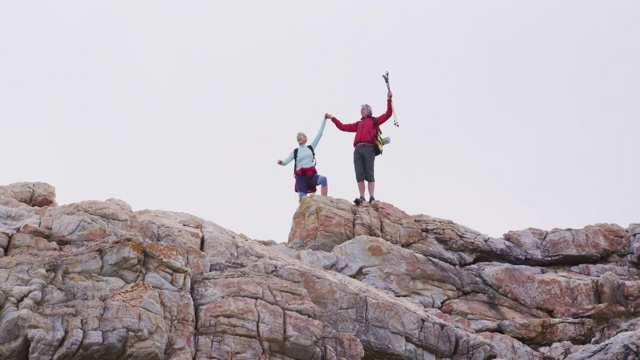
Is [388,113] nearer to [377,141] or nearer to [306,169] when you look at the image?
[377,141]

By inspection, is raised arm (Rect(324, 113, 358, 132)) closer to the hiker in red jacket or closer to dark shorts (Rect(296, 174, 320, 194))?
the hiker in red jacket

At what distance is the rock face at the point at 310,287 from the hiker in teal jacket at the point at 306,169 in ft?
7.58

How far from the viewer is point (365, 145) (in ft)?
120

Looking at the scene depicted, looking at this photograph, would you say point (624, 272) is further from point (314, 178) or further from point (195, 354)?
point (195, 354)

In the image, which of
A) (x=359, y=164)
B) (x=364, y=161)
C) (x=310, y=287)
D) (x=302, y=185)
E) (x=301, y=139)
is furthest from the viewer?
(x=301, y=139)

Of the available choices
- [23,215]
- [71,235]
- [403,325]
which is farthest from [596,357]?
[23,215]

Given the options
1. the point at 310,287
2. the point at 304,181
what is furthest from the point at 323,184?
the point at 310,287

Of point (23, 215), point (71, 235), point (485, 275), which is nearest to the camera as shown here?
point (71, 235)

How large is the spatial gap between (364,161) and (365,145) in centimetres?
70

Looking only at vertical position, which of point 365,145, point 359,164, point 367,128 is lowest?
point 359,164

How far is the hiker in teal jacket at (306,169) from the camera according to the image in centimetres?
3694

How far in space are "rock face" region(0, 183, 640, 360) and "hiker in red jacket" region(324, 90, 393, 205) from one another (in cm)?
139

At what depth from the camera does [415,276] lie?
30.6 meters

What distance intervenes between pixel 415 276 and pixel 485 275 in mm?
3053
